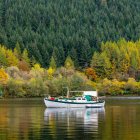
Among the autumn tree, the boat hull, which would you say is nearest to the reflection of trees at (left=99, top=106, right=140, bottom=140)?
the boat hull

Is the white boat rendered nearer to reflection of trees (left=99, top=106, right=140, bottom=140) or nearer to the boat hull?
the boat hull

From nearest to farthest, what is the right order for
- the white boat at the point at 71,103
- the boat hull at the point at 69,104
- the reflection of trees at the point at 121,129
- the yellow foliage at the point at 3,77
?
the reflection of trees at the point at 121,129 < the boat hull at the point at 69,104 < the white boat at the point at 71,103 < the yellow foliage at the point at 3,77

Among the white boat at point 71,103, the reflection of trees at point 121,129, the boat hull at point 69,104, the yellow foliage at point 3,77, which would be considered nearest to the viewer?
the reflection of trees at point 121,129

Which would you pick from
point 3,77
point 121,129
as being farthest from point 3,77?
point 121,129

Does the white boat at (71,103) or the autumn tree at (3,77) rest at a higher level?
the autumn tree at (3,77)

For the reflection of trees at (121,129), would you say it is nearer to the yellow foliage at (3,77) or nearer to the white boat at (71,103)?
the white boat at (71,103)

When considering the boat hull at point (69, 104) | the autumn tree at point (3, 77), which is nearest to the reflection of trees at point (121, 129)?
the boat hull at point (69, 104)

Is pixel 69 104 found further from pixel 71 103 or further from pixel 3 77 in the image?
pixel 3 77

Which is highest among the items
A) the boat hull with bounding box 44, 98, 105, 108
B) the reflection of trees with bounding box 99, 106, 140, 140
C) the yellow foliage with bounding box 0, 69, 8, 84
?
the yellow foliage with bounding box 0, 69, 8, 84

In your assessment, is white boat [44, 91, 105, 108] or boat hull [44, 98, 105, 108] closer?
boat hull [44, 98, 105, 108]

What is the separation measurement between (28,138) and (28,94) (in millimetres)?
113581

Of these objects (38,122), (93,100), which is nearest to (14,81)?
(93,100)

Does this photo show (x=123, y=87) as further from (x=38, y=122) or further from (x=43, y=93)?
(x=38, y=122)

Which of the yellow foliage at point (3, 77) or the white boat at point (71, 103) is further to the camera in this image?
the yellow foliage at point (3, 77)
